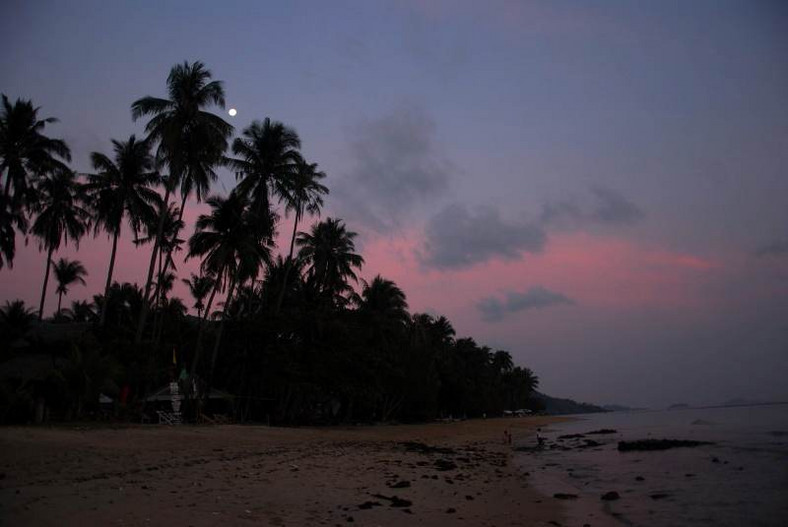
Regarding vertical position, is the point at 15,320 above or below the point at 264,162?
below

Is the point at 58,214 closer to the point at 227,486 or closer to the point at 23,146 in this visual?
the point at 23,146

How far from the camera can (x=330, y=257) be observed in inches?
1604

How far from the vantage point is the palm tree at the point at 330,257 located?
40125 millimetres

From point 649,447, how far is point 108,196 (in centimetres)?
3501

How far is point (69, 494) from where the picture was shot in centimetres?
826

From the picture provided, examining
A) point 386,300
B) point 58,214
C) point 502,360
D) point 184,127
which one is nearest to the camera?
point 184,127

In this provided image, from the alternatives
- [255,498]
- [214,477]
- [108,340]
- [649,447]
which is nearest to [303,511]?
[255,498]

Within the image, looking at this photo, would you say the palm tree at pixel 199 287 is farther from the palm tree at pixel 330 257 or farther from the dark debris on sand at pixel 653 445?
the dark debris on sand at pixel 653 445

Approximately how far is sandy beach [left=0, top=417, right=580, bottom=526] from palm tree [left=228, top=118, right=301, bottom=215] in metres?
18.5

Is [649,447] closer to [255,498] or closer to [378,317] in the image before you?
[378,317]

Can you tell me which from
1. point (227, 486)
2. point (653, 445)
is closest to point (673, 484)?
point (227, 486)

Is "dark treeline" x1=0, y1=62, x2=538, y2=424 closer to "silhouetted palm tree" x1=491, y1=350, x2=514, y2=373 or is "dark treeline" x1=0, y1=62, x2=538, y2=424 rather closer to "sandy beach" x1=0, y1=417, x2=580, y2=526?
"sandy beach" x1=0, y1=417, x2=580, y2=526

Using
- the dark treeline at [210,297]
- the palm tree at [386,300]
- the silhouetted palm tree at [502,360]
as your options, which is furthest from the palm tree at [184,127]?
the silhouetted palm tree at [502,360]

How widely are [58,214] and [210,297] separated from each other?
13829mm
